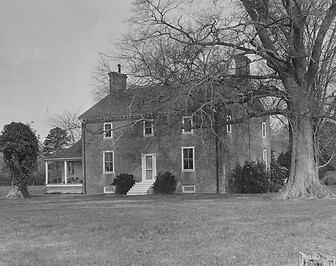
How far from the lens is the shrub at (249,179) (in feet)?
108

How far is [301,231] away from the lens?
11102 millimetres

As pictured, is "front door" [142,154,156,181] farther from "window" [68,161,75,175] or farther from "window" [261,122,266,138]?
"window" [68,161,75,175]

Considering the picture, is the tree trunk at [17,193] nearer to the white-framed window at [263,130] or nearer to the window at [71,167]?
the window at [71,167]

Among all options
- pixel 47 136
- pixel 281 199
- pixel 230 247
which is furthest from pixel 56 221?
pixel 47 136

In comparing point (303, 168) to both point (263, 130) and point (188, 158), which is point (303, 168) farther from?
point (263, 130)

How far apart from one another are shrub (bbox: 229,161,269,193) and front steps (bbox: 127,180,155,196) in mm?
5920

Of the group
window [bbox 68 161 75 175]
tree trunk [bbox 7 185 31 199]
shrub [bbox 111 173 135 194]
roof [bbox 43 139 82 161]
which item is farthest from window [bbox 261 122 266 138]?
tree trunk [bbox 7 185 31 199]

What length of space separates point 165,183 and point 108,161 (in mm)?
6277

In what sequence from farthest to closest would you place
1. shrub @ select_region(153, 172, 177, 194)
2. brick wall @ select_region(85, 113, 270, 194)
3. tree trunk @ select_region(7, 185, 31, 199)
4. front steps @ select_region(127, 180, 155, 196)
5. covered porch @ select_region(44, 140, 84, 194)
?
covered porch @ select_region(44, 140, 84, 194) < front steps @ select_region(127, 180, 155, 196) < shrub @ select_region(153, 172, 177, 194) < brick wall @ select_region(85, 113, 270, 194) < tree trunk @ select_region(7, 185, 31, 199)

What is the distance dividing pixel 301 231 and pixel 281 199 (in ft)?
37.3

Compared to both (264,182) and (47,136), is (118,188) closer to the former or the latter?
(264,182)

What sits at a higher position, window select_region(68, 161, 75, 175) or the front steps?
window select_region(68, 161, 75, 175)

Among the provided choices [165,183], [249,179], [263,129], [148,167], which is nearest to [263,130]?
[263,129]

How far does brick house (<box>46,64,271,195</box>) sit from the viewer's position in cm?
3362
